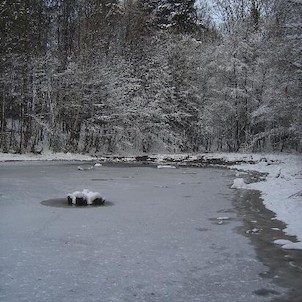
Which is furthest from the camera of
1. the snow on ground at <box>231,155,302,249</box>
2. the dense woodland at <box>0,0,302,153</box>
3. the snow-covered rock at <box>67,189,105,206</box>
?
Result: the dense woodland at <box>0,0,302,153</box>

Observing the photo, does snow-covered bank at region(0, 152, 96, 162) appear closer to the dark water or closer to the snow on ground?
the snow on ground

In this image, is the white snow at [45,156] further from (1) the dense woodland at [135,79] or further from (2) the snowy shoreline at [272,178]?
(1) the dense woodland at [135,79]

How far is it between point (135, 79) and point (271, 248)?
33863 millimetres

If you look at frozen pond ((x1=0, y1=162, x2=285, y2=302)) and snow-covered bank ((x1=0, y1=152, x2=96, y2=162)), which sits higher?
snow-covered bank ((x1=0, y1=152, x2=96, y2=162))

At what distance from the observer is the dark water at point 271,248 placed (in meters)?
6.67

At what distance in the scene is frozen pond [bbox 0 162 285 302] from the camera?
6289 millimetres

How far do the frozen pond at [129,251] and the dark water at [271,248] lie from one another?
0.54ft

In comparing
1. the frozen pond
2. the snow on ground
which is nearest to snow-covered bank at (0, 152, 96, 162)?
the frozen pond

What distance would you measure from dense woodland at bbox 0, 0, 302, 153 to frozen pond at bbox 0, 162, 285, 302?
2209 cm

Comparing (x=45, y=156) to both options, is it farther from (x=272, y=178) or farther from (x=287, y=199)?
(x=287, y=199)

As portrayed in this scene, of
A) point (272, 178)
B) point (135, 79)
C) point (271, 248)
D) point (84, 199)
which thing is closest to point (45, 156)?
point (135, 79)

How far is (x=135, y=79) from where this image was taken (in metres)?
41.4

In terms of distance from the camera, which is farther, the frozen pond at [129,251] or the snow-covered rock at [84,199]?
the snow-covered rock at [84,199]

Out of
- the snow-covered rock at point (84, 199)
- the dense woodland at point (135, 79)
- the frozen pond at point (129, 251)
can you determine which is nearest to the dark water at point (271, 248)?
the frozen pond at point (129, 251)
